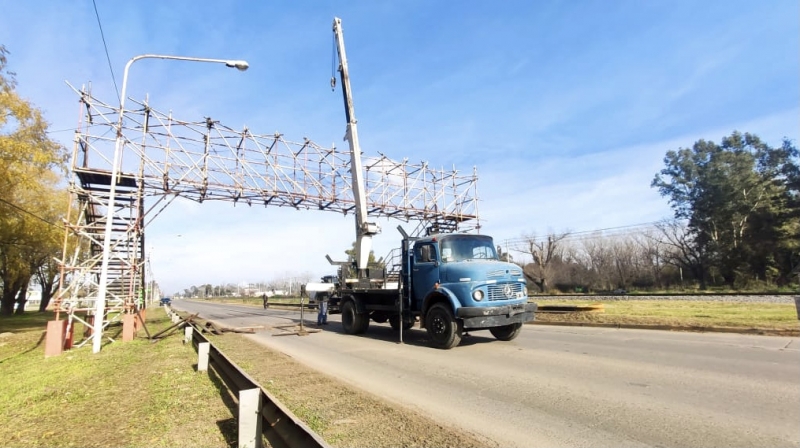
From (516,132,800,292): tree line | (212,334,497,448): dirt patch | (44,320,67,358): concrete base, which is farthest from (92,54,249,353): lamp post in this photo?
(516,132,800,292): tree line

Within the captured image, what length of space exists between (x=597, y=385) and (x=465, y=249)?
5389 mm

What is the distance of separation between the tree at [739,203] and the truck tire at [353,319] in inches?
1765

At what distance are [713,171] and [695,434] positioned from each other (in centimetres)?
5826

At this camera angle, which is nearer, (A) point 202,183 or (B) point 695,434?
(B) point 695,434

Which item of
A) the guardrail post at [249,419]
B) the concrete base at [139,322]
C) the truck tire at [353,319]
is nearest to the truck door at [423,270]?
the truck tire at [353,319]

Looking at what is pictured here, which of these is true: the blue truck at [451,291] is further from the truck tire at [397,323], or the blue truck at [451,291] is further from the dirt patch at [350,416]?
the dirt patch at [350,416]

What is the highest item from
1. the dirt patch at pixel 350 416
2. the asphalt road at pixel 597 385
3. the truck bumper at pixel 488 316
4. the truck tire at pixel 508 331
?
the truck bumper at pixel 488 316

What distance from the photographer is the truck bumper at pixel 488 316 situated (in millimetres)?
9672

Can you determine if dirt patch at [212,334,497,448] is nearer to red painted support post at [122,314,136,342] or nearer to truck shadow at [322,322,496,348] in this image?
truck shadow at [322,322,496,348]

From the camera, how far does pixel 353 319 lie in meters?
14.0

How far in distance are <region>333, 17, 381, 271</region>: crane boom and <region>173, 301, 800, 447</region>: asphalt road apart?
16.8ft

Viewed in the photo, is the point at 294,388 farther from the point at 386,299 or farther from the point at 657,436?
the point at 386,299

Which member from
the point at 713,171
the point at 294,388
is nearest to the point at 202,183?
the point at 294,388

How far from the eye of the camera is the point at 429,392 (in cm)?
648
